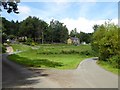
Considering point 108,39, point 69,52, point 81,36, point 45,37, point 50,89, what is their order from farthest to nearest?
1. point 81,36
2. point 45,37
3. point 69,52
4. point 108,39
5. point 50,89

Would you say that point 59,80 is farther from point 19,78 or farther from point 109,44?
point 109,44

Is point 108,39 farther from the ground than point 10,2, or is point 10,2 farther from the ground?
point 10,2

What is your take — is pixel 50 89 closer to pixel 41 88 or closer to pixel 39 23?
pixel 41 88

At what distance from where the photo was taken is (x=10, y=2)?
115 ft

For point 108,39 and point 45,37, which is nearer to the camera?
point 108,39

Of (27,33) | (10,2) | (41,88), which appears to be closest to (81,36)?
(27,33)

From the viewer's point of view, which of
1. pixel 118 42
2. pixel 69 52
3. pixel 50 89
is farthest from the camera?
pixel 69 52

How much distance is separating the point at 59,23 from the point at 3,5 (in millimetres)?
144549

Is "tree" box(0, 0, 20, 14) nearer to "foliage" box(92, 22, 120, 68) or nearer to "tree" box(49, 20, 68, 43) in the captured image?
"foliage" box(92, 22, 120, 68)

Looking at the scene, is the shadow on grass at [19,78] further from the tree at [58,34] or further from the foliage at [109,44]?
the tree at [58,34]

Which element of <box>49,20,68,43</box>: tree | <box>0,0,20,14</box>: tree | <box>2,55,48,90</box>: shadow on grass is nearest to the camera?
<box>2,55,48,90</box>: shadow on grass

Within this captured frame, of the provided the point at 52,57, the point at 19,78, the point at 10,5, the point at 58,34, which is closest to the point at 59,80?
the point at 19,78

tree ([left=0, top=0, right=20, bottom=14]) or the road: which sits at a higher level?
tree ([left=0, top=0, right=20, bottom=14])

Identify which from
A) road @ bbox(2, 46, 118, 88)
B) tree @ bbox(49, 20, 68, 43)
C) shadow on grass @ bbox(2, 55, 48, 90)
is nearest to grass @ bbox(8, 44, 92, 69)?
shadow on grass @ bbox(2, 55, 48, 90)
